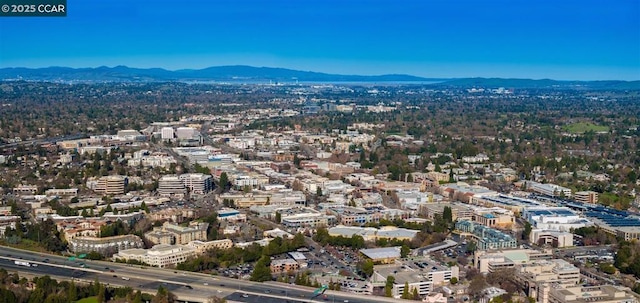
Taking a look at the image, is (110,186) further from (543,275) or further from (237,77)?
(237,77)

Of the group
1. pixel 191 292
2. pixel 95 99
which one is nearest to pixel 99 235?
pixel 191 292

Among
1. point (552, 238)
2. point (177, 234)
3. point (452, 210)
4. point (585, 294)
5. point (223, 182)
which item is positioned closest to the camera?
point (585, 294)

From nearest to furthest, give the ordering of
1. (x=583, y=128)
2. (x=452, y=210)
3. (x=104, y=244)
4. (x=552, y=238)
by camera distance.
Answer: (x=104, y=244) → (x=552, y=238) → (x=452, y=210) → (x=583, y=128)

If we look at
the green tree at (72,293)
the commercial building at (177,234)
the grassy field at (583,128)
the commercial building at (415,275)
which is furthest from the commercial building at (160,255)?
the grassy field at (583,128)

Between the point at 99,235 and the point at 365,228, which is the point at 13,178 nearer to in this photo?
the point at 99,235

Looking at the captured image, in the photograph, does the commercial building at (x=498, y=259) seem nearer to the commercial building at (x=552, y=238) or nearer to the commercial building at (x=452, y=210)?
the commercial building at (x=552, y=238)

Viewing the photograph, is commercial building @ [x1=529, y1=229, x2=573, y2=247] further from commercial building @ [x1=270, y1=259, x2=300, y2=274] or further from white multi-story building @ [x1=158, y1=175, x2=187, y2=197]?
white multi-story building @ [x1=158, y1=175, x2=187, y2=197]

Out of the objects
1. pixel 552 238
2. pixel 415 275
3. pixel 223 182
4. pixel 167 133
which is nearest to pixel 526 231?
pixel 552 238
